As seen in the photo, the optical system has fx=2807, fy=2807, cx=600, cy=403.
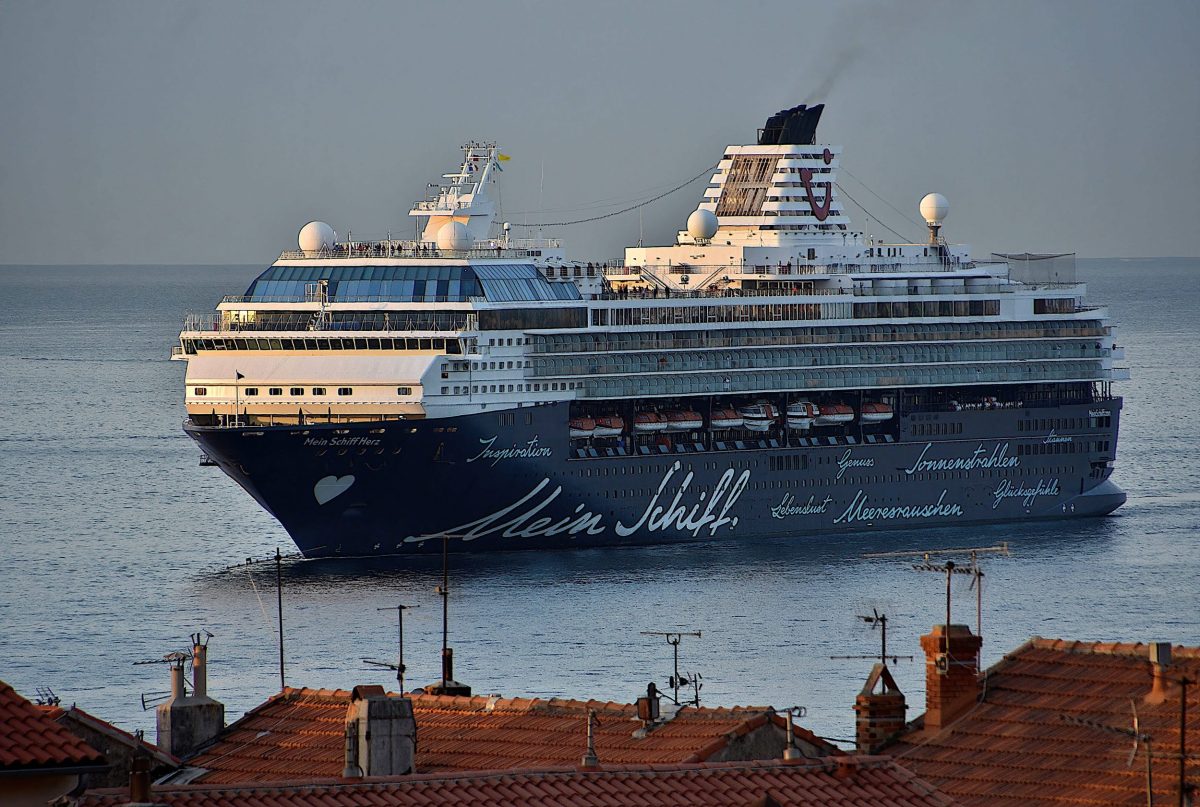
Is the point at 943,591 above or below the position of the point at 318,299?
below

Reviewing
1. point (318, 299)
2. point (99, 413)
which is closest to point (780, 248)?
point (318, 299)

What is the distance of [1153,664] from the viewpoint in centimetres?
2330

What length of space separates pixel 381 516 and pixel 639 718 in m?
48.1

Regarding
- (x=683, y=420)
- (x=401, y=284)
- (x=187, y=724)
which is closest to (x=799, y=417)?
(x=683, y=420)

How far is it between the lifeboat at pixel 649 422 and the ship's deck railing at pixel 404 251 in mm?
5539

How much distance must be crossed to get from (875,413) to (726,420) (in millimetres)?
5577

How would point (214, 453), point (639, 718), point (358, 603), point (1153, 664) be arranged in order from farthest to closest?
point (214, 453) < point (358, 603) < point (639, 718) < point (1153, 664)

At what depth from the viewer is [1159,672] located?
23.0 meters

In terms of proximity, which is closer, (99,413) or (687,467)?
(687,467)

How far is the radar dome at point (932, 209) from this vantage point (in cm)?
9281

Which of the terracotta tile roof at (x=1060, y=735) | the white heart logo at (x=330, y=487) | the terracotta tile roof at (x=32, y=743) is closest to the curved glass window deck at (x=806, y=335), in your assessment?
the white heart logo at (x=330, y=487)

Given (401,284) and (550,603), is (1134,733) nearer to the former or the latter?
(550,603)

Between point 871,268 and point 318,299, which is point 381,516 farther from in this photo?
point 871,268

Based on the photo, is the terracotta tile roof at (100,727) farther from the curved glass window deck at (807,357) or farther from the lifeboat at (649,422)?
the lifeboat at (649,422)
